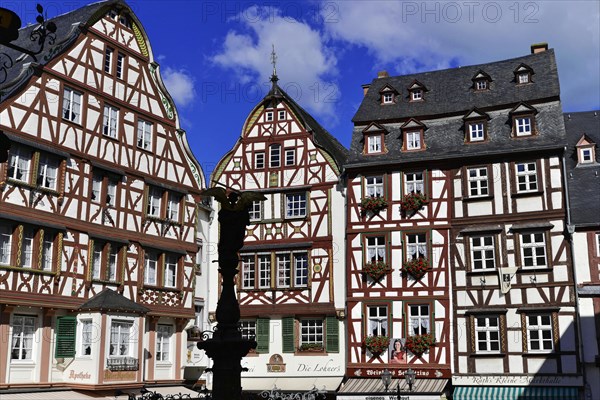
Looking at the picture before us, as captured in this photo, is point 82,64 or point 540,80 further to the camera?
point 540,80

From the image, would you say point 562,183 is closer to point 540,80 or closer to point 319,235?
point 540,80

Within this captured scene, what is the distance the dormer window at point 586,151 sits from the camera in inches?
1156

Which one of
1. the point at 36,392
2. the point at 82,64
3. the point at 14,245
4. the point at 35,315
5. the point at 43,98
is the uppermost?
the point at 82,64

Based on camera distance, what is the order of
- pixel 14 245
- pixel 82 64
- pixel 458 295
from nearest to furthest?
pixel 14 245 < pixel 82 64 < pixel 458 295

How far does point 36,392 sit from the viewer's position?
22.7 meters

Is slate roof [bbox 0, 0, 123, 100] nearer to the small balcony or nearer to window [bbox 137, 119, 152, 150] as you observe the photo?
window [bbox 137, 119, 152, 150]

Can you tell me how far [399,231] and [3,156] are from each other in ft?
73.0

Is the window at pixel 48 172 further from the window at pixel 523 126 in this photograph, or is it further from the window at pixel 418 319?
the window at pixel 523 126

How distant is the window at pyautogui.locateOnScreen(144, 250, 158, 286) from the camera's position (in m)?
27.5

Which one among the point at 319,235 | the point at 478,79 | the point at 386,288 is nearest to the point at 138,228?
the point at 319,235

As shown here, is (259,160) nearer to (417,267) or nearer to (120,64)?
(120,64)

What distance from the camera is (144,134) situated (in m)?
28.4

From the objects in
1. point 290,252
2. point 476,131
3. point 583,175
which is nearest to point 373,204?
point 290,252

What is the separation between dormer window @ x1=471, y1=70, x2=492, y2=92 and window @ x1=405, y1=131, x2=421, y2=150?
3.18 metres
